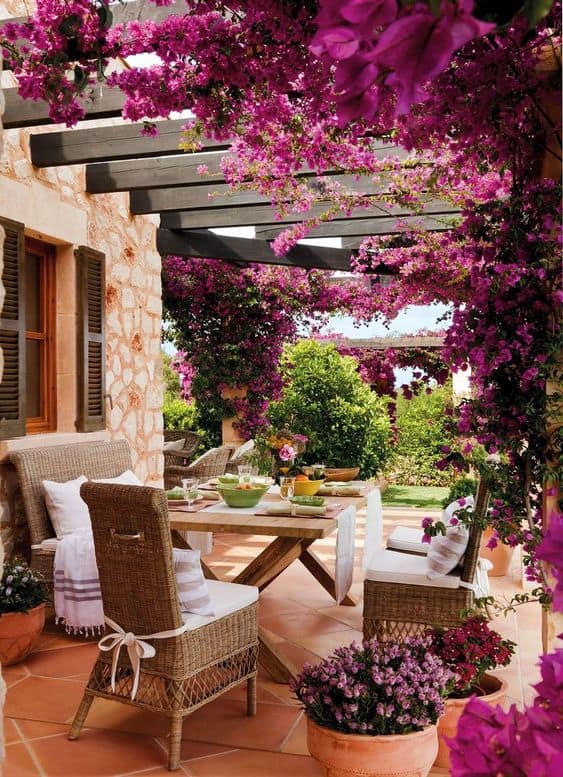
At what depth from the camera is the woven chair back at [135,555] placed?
9.04 ft

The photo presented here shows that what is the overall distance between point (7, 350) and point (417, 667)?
3.07 meters

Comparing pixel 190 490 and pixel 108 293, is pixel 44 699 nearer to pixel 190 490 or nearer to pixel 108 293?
pixel 190 490

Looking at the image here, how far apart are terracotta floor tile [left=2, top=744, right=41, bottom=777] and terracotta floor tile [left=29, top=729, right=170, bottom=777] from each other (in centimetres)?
3

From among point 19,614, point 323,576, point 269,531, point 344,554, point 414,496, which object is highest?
point 269,531

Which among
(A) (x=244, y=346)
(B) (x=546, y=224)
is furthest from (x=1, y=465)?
(A) (x=244, y=346)

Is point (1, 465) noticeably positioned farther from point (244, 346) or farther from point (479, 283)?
point (244, 346)

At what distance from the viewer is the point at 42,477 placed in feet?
15.0

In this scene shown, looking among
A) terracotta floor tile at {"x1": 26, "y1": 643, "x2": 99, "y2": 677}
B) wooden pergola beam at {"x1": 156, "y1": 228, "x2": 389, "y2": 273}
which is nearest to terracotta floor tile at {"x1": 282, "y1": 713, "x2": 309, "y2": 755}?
terracotta floor tile at {"x1": 26, "y1": 643, "x2": 99, "y2": 677}

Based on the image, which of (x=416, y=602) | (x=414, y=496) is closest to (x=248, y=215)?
(x=416, y=602)

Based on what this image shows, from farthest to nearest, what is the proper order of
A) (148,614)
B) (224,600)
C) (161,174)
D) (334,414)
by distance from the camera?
(334,414), (161,174), (224,600), (148,614)

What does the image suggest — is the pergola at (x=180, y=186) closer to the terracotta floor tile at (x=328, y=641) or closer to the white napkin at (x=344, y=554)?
the white napkin at (x=344, y=554)

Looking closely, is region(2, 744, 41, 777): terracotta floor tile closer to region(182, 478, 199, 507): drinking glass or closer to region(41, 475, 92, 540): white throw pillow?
region(182, 478, 199, 507): drinking glass

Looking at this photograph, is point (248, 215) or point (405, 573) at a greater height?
point (248, 215)

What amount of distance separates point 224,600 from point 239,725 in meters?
0.53
